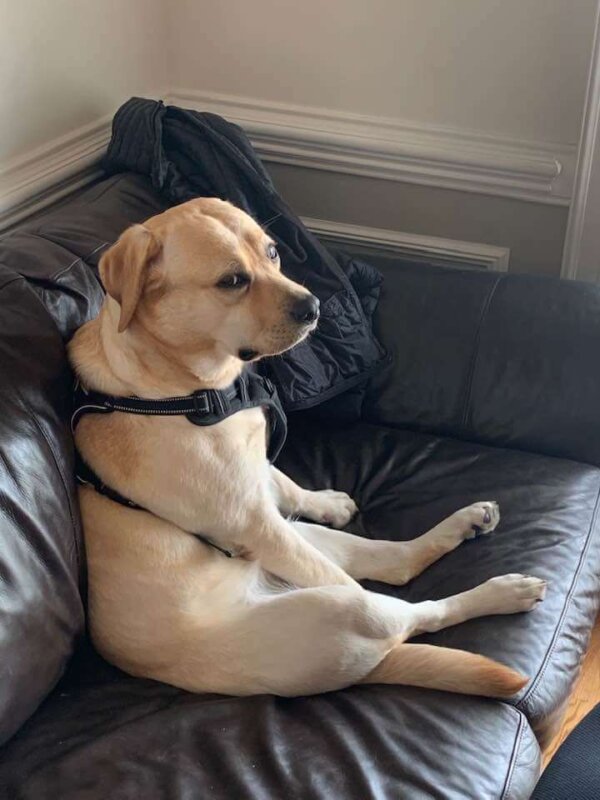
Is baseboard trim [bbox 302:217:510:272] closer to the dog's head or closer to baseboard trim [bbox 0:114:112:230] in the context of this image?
baseboard trim [bbox 0:114:112:230]

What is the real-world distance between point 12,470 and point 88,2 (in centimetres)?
130

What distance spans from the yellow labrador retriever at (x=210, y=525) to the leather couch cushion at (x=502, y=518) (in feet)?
0.22

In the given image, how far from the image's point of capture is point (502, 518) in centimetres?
171

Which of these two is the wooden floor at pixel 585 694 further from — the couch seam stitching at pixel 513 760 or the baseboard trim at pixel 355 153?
the baseboard trim at pixel 355 153

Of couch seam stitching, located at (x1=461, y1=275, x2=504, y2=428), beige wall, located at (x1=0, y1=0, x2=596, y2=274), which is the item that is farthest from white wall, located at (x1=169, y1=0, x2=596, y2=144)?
couch seam stitching, located at (x1=461, y1=275, x2=504, y2=428)

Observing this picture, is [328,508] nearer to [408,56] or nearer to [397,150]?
[397,150]

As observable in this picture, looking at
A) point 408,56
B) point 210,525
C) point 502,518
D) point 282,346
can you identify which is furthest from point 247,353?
point 408,56

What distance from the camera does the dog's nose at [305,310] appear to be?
4.86 feet

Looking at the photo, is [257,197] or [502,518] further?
[257,197]

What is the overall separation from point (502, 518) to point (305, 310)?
0.57m

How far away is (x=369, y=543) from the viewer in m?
1.66

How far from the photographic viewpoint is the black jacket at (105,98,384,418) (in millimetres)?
1957

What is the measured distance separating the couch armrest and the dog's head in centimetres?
57

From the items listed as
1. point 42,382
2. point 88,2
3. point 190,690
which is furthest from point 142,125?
point 190,690
